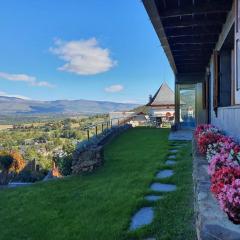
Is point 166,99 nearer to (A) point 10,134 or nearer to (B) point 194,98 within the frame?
(B) point 194,98

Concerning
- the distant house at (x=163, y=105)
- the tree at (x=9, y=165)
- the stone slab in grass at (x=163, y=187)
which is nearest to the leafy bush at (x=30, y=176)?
the tree at (x=9, y=165)

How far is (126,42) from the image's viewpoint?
47344 millimetres

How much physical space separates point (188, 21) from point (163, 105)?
16.8 metres

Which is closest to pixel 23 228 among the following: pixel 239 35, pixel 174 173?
pixel 174 173

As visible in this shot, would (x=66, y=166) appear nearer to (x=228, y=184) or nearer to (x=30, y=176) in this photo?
(x=30, y=176)

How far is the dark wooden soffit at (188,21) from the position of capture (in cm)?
Answer: 547

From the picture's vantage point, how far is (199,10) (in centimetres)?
558

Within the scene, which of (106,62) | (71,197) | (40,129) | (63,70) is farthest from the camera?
(63,70)

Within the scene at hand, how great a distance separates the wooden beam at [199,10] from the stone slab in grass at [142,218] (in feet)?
10.2

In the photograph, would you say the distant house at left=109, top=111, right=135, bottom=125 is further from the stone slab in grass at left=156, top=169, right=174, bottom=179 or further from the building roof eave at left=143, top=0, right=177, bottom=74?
the stone slab in grass at left=156, top=169, right=174, bottom=179

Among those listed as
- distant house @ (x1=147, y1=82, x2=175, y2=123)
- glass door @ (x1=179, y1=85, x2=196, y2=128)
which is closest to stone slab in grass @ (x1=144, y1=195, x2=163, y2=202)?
glass door @ (x1=179, y1=85, x2=196, y2=128)

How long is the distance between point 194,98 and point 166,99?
5917mm

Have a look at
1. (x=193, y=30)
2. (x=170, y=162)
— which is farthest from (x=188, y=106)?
(x=193, y=30)

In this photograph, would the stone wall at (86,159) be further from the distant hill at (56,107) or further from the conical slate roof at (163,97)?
the distant hill at (56,107)
